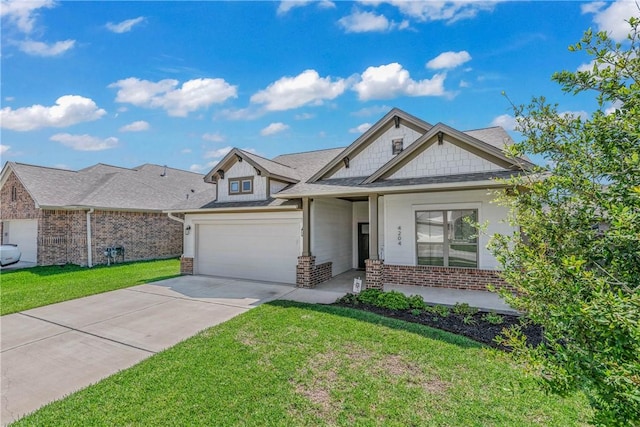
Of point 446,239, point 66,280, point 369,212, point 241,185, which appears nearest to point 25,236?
point 66,280

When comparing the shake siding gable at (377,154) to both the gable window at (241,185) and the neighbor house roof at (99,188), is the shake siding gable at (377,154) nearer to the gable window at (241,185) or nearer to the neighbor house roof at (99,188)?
the gable window at (241,185)

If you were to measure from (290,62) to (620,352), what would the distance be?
43.5 ft

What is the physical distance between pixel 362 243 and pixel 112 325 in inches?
409

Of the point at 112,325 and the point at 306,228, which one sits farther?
the point at 306,228

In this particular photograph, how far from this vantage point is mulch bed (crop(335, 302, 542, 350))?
5.85m

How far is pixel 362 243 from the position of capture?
1468cm

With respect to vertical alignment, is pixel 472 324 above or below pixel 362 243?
below

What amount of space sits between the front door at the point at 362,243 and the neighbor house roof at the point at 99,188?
7323mm

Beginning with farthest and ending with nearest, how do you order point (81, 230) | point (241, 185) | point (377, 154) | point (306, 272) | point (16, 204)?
1. point (16, 204)
2. point (81, 230)
3. point (241, 185)
4. point (377, 154)
5. point (306, 272)

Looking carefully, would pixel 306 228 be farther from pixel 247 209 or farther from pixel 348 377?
pixel 348 377

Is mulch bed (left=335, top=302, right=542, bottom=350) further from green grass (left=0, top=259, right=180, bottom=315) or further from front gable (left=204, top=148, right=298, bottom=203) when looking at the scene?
green grass (left=0, top=259, right=180, bottom=315)

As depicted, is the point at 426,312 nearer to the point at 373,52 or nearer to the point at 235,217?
the point at 235,217

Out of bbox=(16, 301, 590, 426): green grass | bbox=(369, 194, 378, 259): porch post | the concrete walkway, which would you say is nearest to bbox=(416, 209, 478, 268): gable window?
the concrete walkway

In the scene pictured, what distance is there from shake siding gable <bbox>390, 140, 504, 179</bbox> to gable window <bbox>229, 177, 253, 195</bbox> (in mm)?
5873
